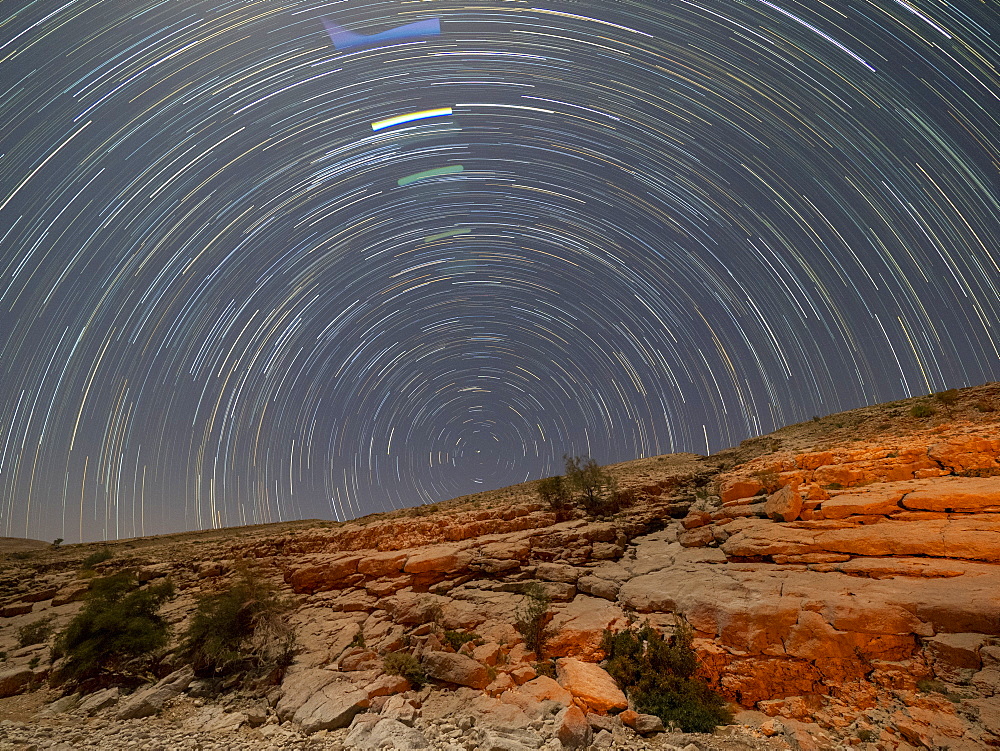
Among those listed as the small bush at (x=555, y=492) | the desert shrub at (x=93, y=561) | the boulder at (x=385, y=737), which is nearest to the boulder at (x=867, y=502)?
the small bush at (x=555, y=492)

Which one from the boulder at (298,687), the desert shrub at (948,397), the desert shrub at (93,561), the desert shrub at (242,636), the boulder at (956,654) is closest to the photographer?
the boulder at (956,654)

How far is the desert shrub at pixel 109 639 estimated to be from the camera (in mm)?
14141

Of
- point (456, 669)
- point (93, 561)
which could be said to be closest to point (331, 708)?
point (456, 669)

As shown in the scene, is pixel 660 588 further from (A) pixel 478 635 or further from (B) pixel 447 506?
(B) pixel 447 506

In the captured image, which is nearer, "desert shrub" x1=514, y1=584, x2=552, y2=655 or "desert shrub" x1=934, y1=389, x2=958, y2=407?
"desert shrub" x1=514, y1=584, x2=552, y2=655

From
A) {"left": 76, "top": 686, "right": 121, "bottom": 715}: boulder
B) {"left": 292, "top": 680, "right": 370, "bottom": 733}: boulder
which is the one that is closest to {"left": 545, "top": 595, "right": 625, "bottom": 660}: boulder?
{"left": 292, "top": 680, "right": 370, "bottom": 733}: boulder

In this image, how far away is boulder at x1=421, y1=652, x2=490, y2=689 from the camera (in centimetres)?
1128

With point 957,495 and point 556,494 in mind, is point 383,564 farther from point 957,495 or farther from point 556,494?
point 957,495

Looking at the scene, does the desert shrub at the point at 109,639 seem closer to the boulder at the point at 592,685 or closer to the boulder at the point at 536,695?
the boulder at the point at 536,695

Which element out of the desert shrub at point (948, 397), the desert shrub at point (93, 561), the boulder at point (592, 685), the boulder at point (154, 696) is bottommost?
the boulder at point (592, 685)

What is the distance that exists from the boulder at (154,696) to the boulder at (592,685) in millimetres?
11203

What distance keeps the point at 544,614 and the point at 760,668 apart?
620 cm

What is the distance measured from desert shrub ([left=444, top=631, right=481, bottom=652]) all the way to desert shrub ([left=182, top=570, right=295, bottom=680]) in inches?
211

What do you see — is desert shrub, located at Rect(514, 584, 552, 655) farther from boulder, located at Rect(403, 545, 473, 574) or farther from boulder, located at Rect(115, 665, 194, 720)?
boulder, located at Rect(115, 665, 194, 720)
